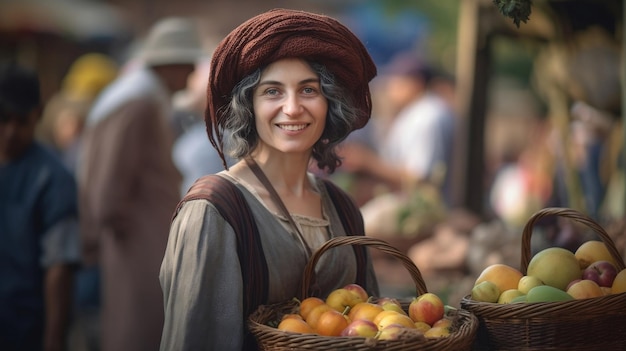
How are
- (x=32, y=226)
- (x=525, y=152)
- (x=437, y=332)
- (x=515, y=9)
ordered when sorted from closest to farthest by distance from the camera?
(x=437, y=332) → (x=515, y=9) → (x=32, y=226) → (x=525, y=152)

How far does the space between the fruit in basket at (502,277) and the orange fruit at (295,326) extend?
23.3 inches

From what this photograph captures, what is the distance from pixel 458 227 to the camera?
24.9 feet

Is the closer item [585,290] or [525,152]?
[585,290]

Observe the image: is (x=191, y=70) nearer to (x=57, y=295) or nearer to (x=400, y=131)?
(x=57, y=295)

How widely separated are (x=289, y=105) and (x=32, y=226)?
7.65 ft

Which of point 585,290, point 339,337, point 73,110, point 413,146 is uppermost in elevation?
point 73,110

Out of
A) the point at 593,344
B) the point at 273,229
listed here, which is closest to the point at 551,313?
the point at 593,344

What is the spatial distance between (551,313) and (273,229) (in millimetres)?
837

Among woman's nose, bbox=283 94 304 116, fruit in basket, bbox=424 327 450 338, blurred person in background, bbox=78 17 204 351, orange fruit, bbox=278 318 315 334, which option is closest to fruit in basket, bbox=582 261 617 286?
fruit in basket, bbox=424 327 450 338

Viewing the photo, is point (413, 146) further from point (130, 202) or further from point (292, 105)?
point (292, 105)

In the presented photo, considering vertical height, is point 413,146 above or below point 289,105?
above

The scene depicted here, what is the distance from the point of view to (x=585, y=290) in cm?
296

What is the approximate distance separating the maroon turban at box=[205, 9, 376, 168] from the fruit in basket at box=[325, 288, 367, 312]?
619 millimetres

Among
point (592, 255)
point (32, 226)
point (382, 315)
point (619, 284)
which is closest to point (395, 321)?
point (382, 315)
